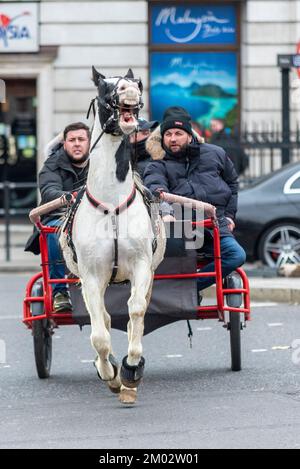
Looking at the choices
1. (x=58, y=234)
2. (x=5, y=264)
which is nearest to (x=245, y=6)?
(x=5, y=264)

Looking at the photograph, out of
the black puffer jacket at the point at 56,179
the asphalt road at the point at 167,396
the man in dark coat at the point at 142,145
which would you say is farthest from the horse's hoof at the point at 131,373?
the man in dark coat at the point at 142,145

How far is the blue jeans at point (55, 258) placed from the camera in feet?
32.5

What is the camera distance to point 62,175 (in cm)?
1020

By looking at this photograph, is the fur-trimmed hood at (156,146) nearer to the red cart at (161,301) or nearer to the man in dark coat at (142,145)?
the man in dark coat at (142,145)

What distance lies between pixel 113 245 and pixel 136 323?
0.50 m

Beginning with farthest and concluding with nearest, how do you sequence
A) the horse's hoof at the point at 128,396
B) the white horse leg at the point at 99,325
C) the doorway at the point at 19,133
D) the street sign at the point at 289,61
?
the doorway at the point at 19,133 < the street sign at the point at 289,61 < the horse's hoof at the point at 128,396 < the white horse leg at the point at 99,325

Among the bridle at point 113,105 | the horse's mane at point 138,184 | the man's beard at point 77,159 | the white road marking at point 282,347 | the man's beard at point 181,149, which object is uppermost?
the bridle at point 113,105

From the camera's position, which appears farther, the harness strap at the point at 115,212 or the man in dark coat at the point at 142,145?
the man in dark coat at the point at 142,145

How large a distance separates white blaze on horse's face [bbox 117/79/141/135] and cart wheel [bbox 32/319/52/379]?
6.62 feet

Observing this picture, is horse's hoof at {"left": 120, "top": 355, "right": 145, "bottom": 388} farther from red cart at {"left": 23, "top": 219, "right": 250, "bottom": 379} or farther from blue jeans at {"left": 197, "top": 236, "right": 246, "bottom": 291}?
blue jeans at {"left": 197, "top": 236, "right": 246, "bottom": 291}

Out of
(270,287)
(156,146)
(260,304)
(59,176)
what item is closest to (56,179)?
(59,176)

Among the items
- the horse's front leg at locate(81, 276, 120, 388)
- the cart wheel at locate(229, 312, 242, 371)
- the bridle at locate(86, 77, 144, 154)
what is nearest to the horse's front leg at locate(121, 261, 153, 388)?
the horse's front leg at locate(81, 276, 120, 388)

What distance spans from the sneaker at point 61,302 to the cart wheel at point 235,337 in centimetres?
114

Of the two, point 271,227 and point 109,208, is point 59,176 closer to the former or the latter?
point 109,208
